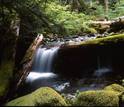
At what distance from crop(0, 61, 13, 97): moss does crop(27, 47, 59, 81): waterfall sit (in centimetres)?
383

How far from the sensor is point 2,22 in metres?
8.98

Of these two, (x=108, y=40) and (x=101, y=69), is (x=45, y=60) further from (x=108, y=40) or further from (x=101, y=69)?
(x=108, y=40)

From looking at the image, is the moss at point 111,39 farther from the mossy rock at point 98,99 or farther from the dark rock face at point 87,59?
the mossy rock at point 98,99

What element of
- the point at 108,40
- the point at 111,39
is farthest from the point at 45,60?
the point at 111,39

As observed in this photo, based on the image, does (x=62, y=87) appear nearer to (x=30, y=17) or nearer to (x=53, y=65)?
(x=53, y=65)

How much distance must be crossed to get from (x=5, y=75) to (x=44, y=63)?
4604mm

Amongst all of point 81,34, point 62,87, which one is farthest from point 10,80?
point 81,34

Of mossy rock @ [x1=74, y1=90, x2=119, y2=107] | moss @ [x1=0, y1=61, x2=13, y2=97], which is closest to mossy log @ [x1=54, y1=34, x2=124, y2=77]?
moss @ [x1=0, y1=61, x2=13, y2=97]

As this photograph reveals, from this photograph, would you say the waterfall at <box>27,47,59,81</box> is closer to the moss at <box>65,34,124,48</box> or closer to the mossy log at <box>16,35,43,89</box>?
the moss at <box>65,34,124,48</box>

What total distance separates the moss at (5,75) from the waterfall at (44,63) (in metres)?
3.83

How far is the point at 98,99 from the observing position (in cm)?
727

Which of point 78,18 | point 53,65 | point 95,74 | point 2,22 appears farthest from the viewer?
point 78,18

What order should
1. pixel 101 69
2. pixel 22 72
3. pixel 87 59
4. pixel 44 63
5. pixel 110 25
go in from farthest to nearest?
pixel 110 25, pixel 44 63, pixel 87 59, pixel 101 69, pixel 22 72

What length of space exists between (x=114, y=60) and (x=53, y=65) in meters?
2.47
